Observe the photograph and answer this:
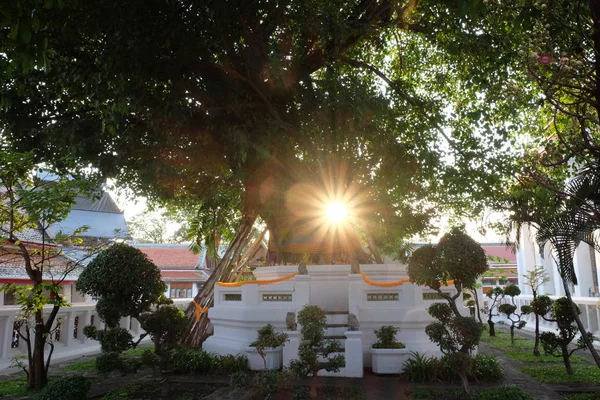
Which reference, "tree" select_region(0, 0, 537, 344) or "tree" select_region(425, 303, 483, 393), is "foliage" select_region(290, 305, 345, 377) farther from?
"tree" select_region(0, 0, 537, 344)

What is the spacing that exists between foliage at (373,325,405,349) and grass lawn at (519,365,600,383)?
9.15 feet

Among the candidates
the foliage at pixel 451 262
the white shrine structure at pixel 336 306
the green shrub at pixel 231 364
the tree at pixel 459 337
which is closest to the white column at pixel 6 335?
the white shrine structure at pixel 336 306

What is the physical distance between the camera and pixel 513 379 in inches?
362

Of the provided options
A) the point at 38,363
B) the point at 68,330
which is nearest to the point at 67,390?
the point at 38,363

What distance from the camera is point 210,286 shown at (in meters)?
14.9

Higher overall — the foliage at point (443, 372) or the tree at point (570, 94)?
the tree at point (570, 94)

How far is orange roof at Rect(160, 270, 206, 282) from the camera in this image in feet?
97.5

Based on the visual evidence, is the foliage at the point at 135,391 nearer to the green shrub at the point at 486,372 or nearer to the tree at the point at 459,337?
the tree at the point at 459,337

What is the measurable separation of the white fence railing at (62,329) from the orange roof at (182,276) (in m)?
15.1

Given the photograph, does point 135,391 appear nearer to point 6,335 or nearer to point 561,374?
point 6,335

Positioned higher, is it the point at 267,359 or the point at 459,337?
the point at 459,337

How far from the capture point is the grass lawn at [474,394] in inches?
261

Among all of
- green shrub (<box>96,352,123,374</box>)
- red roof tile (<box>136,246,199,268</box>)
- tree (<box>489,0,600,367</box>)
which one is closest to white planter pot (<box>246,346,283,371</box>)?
green shrub (<box>96,352,123,374</box>)

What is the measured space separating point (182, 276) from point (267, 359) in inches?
826
